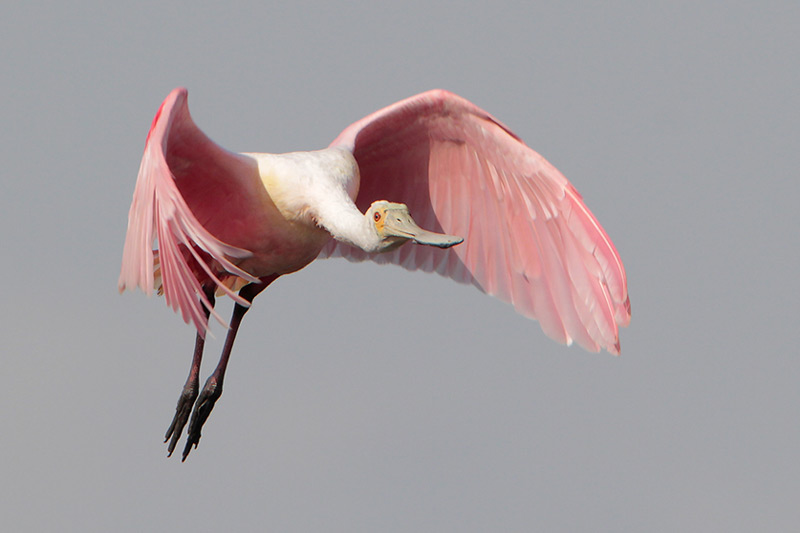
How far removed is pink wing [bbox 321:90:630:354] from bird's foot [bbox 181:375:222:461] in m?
1.80

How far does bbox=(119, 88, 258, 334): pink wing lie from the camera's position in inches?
392

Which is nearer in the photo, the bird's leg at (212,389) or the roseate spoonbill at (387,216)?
the roseate spoonbill at (387,216)

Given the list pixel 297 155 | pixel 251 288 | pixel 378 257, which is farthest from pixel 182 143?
pixel 378 257

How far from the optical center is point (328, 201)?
11398 millimetres

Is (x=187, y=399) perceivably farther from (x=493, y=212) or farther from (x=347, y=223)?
(x=493, y=212)

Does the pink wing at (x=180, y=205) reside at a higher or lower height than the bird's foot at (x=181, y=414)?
higher

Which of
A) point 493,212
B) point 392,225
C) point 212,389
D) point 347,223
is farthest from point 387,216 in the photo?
point 212,389

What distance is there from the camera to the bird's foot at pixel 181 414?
1229 centimetres

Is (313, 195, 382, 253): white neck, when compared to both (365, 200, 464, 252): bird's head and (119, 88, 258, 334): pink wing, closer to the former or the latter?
(365, 200, 464, 252): bird's head

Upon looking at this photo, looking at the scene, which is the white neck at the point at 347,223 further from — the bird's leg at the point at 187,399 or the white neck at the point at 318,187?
the bird's leg at the point at 187,399

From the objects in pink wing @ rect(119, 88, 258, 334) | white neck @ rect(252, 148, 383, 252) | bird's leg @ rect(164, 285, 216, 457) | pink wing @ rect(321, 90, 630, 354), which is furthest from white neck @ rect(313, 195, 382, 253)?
bird's leg @ rect(164, 285, 216, 457)

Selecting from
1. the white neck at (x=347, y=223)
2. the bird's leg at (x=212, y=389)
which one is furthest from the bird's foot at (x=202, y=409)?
the white neck at (x=347, y=223)

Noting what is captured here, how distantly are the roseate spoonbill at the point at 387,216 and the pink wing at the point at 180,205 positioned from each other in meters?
0.01

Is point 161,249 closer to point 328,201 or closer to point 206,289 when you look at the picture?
point 328,201
